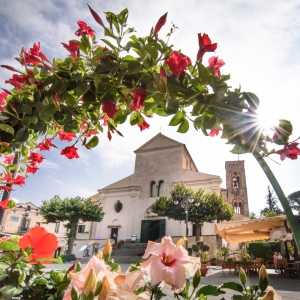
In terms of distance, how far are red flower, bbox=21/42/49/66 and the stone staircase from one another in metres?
22.1

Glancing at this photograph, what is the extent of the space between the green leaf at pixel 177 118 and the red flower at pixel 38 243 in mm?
816

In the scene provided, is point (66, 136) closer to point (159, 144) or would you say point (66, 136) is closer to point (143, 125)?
point (143, 125)

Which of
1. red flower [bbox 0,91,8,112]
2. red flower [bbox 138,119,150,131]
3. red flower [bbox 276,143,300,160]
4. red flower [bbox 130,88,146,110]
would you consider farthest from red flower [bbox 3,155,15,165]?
red flower [bbox 276,143,300,160]

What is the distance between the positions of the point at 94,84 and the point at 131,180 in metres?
32.3

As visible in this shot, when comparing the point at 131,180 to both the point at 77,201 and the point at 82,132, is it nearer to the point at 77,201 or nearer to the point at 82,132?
the point at 77,201

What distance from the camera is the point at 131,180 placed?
3347 centimetres

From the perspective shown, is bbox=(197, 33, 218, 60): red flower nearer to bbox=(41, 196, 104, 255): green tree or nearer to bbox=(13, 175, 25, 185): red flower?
bbox=(13, 175, 25, 185): red flower

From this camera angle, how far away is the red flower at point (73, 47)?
1.48 m

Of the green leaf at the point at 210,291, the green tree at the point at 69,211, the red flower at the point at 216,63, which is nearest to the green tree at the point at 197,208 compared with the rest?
the green tree at the point at 69,211

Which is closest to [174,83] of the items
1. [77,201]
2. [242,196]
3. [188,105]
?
[188,105]

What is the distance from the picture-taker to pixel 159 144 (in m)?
34.7

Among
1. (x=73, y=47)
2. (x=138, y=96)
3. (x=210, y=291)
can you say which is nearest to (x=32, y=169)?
(x=73, y=47)

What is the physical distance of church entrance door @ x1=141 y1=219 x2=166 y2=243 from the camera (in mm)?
27656

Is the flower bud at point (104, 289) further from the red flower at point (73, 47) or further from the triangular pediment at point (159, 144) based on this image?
the triangular pediment at point (159, 144)
